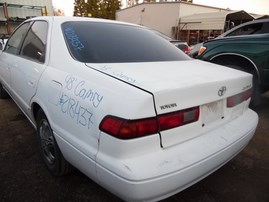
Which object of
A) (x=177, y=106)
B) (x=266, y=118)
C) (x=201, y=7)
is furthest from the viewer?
(x=201, y=7)

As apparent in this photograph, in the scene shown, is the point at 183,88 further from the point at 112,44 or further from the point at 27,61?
the point at 27,61

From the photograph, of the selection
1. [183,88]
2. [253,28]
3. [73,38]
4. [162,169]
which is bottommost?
[162,169]

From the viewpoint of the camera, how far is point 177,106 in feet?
4.88

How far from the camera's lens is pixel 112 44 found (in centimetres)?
220

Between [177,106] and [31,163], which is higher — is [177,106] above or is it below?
above

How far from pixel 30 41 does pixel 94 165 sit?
1958mm

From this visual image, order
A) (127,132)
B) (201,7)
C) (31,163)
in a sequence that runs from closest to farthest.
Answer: (127,132), (31,163), (201,7)

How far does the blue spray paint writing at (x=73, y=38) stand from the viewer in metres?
2.00

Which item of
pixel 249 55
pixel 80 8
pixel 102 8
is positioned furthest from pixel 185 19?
pixel 80 8

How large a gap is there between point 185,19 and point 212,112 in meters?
20.1

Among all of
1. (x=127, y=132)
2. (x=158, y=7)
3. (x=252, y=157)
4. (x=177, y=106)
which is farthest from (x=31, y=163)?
(x=158, y=7)

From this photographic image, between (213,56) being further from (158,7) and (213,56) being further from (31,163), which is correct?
(158,7)

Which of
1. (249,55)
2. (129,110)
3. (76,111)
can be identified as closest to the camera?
(129,110)

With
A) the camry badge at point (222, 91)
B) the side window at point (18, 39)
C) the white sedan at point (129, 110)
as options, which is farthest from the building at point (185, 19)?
the camry badge at point (222, 91)
